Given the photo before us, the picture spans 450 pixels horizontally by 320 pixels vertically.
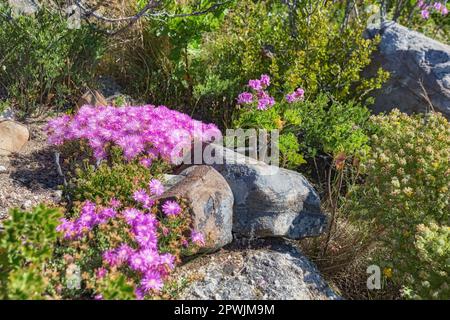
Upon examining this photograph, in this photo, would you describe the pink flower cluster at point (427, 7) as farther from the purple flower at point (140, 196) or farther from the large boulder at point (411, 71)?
the purple flower at point (140, 196)

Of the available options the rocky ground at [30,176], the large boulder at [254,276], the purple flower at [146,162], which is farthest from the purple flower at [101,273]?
the rocky ground at [30,176]

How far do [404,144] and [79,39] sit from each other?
3.24 meters

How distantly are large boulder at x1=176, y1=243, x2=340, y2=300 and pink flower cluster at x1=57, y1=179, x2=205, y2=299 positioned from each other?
240mm

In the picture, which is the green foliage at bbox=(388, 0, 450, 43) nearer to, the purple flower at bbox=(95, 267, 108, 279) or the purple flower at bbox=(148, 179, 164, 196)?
the purple flower at bbox=(148, 179, 164, 196)

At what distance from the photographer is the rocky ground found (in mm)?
4109

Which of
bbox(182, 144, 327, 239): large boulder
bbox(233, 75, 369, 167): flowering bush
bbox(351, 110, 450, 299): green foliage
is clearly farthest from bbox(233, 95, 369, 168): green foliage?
bbox(182, 144, 327, 239): large boulder

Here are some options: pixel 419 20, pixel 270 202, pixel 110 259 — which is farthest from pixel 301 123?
pixel 419 20

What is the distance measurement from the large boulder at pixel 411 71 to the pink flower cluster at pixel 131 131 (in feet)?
7.89

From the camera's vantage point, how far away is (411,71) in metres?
5.79

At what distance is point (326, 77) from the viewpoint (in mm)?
5766

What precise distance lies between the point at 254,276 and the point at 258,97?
1.85 metres

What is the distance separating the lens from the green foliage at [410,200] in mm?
3352
